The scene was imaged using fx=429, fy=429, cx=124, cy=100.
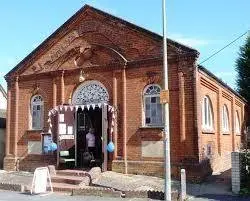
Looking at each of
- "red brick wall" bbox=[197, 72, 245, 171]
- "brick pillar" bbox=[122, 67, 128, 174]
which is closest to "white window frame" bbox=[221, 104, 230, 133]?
"red brick wall" bbox=[197, 72, 245, 171]

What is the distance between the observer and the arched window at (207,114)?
18.7 m

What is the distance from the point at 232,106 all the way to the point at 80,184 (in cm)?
1258

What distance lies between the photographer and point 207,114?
19359 millimetres

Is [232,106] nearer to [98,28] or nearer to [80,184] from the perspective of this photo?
[98,28]

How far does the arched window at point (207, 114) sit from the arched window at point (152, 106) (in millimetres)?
2279

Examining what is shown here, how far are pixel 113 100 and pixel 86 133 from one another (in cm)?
265

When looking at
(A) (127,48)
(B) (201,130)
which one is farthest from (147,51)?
(B) (201,130)

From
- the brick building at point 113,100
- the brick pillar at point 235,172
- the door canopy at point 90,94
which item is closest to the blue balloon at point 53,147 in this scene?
the brick building at point 113,100

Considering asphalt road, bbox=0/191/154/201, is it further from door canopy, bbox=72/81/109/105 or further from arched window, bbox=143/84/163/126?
door canopy, bbox=72/81/109/105

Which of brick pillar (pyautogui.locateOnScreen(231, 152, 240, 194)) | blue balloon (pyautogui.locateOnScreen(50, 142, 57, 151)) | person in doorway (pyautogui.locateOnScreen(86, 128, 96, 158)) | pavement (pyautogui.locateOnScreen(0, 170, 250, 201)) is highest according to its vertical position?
person in doorway (pyautogui.locateOnScreen(86, 128, 96, 158))

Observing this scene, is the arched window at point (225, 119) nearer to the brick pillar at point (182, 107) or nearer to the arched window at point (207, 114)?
the arched window at point (207, 114)

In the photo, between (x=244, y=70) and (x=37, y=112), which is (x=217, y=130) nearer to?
(x=37, y=112)

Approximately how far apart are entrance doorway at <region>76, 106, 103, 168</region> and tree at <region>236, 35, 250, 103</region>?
21.2 m

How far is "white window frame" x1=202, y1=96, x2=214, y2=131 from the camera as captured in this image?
18.7 meters
